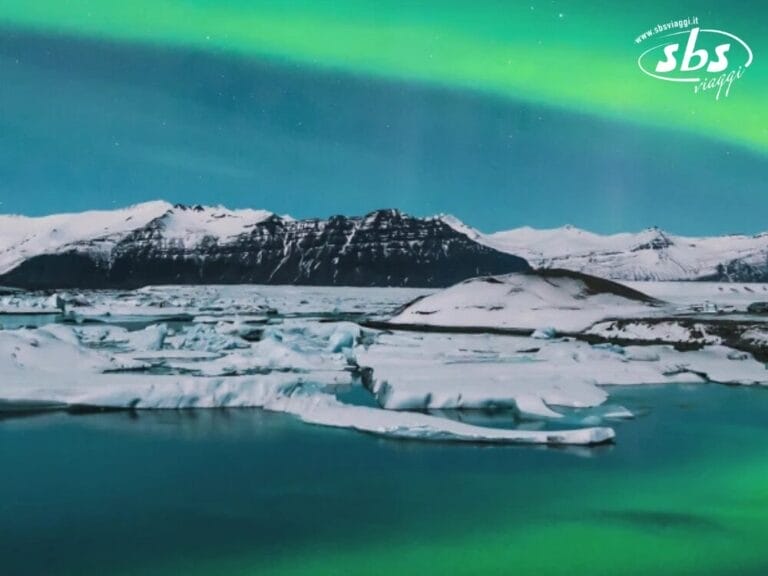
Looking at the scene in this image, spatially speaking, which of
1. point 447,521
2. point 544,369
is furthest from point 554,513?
point 544,369

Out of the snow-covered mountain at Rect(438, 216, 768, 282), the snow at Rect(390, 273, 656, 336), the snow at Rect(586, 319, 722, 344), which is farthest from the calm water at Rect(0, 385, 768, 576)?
the snow-covered mountain at Rect(438, 216, 768, 282)

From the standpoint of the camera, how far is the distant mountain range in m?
116

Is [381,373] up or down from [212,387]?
up

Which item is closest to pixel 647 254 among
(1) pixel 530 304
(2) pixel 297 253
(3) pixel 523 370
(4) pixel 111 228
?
(2) pixel 297 253

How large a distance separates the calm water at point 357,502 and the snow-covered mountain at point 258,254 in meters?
98.6

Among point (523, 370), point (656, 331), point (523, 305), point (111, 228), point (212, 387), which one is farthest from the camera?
point (111, 228)

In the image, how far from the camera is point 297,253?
121750mm

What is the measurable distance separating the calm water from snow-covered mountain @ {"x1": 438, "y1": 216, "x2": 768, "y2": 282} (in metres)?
118

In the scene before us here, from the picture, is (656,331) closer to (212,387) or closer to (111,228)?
(212,387)

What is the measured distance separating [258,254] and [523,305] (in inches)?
3726

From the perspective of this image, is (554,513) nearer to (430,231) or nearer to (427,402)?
(427,402)

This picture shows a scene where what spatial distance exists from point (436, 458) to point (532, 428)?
217 cm

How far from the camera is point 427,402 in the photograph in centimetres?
1217

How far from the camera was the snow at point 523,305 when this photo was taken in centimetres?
2884
